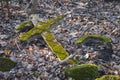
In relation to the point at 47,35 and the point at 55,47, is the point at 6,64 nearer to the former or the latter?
the point at 55,47

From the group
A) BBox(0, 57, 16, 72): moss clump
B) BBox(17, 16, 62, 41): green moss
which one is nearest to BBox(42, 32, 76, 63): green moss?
BBox(17, 16, 62, 41): green moss

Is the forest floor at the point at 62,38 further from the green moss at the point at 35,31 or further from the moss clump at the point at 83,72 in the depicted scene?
the moss clump at the point at 83,72

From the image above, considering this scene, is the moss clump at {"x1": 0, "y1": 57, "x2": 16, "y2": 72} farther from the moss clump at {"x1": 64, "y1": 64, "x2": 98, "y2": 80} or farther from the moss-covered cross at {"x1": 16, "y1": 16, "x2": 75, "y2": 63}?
the moss clump at {"x1": 64, "y1": 64, "x2": 98, "y2": 80}

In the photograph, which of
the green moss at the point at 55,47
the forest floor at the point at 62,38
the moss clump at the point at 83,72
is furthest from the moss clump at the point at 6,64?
the moss clump at the point at 83,72

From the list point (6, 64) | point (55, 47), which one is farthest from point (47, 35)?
point (6, 64)

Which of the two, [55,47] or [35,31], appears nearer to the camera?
[55,47]

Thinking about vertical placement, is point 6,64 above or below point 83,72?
below

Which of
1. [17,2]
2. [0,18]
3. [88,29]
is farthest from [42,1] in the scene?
[88,29]
